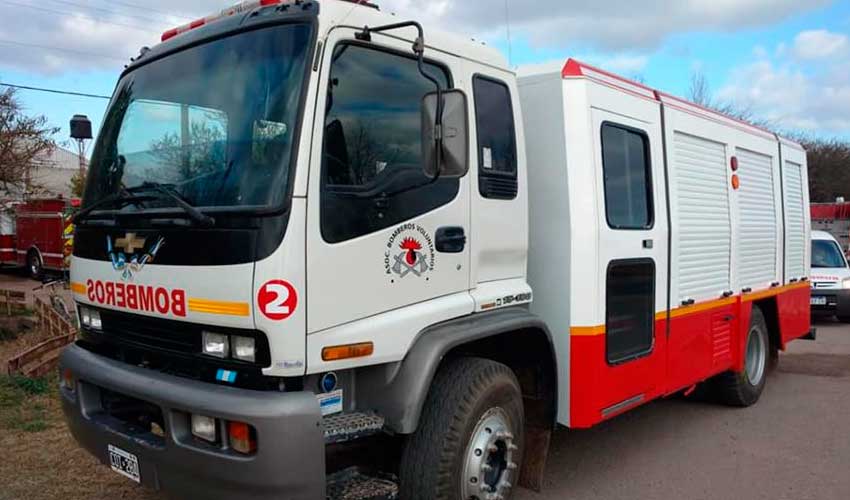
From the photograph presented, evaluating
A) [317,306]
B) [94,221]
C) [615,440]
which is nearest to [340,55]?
[317,306]

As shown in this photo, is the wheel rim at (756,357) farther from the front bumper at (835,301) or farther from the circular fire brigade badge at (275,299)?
the front bumper at (835,301)

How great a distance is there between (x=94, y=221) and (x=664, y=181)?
3.87 metres

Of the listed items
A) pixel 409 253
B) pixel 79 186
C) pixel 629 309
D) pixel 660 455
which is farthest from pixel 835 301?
pixel 79 186

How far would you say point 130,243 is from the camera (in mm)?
3449

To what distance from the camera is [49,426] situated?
5.77 m

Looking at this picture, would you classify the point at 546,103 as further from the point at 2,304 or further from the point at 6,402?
the point at 2,304

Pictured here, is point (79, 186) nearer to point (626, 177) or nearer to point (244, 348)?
point (626, 177)

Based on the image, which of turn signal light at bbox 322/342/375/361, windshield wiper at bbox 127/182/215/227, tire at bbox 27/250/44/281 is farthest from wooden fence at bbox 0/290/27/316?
tire at bbox 27/250/44/281

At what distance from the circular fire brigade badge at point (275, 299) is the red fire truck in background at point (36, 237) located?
19.6 m

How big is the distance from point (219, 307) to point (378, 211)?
0.85m

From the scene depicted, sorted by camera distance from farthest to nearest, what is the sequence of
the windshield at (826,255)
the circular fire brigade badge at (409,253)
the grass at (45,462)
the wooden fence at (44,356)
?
1. the windshield at (826,255)
2. the wooden fence at (44,356)
3. the grass at (45,462)
4. the circular fire brigade badge at (409,253)

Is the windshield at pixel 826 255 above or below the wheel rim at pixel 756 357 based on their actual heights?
above

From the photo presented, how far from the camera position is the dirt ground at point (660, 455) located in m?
4.71

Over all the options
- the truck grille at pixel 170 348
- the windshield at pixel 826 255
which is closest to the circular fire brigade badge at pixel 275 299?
the truck grille at pixel 170 348
